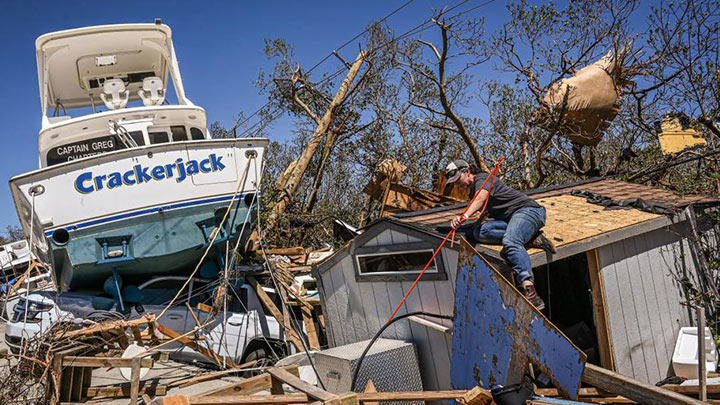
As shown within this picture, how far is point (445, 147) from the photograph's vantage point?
1722 cm

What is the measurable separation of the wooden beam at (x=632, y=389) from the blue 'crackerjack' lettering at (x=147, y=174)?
7835 millimetres

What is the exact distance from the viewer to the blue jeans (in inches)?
204

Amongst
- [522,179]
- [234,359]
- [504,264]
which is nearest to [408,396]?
[504,264]

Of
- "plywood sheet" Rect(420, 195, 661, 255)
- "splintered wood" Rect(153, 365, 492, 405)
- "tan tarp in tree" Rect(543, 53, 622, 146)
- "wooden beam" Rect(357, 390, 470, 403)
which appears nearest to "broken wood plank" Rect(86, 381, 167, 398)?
"splintered wood" Rect(153, 365, 492, 405)

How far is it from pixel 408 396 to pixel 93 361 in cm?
521

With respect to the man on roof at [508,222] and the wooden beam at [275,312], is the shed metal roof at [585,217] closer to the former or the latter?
the man on roof at [508,222]

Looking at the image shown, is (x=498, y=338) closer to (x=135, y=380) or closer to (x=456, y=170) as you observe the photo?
(x=456, y=170)

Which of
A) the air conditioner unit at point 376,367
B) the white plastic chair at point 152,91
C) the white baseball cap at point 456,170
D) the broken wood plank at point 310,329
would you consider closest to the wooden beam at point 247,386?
the air conditioner unit at point 376,367

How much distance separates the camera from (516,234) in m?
5.40

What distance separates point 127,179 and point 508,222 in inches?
277

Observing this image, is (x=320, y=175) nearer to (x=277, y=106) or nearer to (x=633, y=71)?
(x=277, y=106)

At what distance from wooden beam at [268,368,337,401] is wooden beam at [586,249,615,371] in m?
3.35

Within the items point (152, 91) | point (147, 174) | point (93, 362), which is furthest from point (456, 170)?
point (152, 91)

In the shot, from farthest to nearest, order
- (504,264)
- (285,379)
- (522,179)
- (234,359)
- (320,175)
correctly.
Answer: (320,175) → (522,179) → (234,359) → (504,264) → (285,379)
